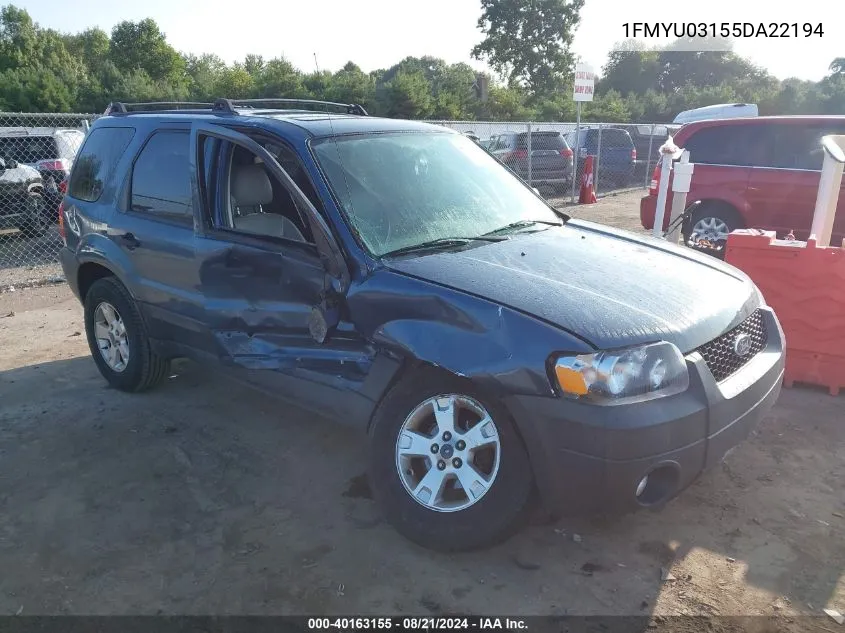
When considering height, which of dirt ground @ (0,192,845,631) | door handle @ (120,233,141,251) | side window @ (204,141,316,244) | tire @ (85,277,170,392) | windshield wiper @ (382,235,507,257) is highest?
side window @ (204,141,316,244)

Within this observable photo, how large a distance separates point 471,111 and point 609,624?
31983 millimetres

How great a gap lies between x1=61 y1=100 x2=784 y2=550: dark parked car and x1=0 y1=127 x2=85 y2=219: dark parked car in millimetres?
8317

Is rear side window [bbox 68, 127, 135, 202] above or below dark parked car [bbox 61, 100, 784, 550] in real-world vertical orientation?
above

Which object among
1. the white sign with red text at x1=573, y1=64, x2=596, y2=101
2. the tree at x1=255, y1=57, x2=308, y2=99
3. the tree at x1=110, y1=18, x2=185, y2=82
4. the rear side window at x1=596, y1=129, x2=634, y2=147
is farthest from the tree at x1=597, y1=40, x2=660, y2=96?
the white sign with red text at x1=573, y1=64, x2=596, y2=101

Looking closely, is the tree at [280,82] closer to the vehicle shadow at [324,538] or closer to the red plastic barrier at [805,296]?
the red plastic barrier at [805,296]

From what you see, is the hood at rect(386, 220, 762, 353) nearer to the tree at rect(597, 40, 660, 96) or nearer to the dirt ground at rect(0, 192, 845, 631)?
the dirt ground at rect(0, 192, 845, 631)

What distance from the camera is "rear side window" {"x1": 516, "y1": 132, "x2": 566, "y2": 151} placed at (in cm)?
1561

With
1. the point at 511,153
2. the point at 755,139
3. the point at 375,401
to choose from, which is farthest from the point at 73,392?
the point at 511,153

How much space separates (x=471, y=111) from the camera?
3266 cm

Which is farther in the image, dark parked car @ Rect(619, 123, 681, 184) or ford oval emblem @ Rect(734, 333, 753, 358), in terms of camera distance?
dark parked car @ Rect(619, 123, 681, 184)

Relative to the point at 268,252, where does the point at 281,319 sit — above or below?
below

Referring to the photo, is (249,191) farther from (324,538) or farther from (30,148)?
(30,148)

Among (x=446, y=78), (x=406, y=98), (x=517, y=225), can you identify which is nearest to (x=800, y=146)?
(x=517, y=225)

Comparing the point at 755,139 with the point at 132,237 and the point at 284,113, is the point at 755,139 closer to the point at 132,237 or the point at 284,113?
the point at 284,113
